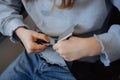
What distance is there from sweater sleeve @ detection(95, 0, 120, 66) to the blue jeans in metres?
0.17

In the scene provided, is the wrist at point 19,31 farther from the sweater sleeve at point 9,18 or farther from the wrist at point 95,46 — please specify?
the wrist at point 95,46

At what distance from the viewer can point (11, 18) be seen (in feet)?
2.97

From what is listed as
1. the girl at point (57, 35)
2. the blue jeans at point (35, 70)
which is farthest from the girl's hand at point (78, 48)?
the blue jeans at point (35, 70)

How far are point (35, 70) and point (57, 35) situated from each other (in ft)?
0.54

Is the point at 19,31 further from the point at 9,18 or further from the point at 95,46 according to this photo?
the point at 95,46

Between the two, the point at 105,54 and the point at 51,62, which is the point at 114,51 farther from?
the point at 51,62

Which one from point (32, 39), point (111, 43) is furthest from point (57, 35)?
point (111, 43)

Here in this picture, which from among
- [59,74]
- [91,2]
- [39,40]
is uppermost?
[91,2]

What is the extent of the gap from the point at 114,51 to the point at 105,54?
0.10ft

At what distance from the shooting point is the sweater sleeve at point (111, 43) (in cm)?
75

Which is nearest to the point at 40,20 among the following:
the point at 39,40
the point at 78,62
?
the point at 39,40

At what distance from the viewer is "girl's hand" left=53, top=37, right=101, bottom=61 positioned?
747 millimetres

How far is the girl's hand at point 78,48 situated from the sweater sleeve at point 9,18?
22cm

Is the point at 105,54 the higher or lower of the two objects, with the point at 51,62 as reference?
higher
